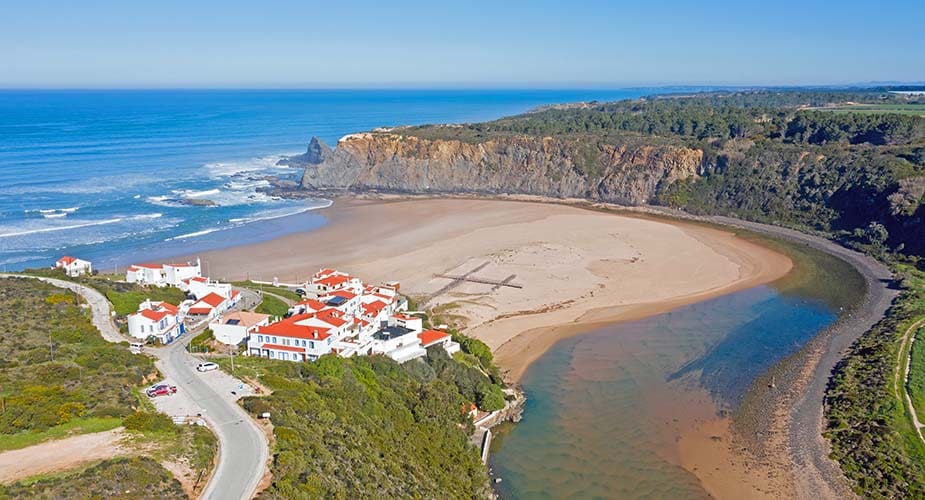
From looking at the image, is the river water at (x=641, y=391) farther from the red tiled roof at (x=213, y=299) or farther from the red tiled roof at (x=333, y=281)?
the red tiled roof at (x=213, y=299)

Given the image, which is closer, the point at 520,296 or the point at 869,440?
the point at 869,440

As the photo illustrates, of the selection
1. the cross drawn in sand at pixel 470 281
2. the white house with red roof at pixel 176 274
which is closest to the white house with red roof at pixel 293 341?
the white house with red roof at pixel 176 274

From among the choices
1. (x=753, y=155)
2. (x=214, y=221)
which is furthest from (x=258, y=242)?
(x=753, y=155)

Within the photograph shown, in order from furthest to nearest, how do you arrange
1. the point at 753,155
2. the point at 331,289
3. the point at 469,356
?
the point at 753,155
the point at 331,289
the point at 469,356

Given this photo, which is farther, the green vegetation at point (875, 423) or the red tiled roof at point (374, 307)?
the red tiled roof at point (374, 307)

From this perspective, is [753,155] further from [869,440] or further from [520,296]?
[869,440]

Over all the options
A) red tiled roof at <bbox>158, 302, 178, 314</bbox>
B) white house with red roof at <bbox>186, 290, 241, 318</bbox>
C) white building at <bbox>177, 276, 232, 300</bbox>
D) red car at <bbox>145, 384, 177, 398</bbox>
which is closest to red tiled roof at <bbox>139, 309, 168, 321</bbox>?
red tiled roof at <bbox>158, 302, 178, 314</bbox>
